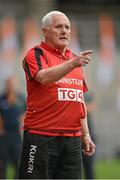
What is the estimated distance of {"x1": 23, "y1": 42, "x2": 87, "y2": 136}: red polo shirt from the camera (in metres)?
7.06

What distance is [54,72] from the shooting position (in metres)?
6.75

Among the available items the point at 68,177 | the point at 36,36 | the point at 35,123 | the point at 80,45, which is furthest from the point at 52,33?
the point at 80,45

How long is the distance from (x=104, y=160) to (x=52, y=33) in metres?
15.9

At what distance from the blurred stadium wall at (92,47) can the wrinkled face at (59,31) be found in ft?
47.5

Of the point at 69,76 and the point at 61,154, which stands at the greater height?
the point at 69,76

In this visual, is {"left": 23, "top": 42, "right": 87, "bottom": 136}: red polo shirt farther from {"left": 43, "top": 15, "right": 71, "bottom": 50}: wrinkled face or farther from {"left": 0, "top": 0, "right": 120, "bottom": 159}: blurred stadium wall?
{"left": 0, "top": 0, "right": 120, "bottom": 159}: blurred stadium wall

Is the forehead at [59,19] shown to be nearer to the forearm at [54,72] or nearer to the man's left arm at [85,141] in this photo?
the forearm at [54,72]

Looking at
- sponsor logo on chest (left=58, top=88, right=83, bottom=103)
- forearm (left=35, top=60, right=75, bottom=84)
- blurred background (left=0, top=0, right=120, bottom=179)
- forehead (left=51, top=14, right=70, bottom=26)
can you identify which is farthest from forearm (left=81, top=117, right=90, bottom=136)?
blurred background (left=0, top=0, right=120, bottom=179)

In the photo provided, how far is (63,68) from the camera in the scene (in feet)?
21.9

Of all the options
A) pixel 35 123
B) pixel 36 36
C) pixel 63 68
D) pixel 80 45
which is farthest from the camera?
pixel 80 45

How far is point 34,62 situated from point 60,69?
0.42 m

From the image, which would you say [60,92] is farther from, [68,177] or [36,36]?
[36,36]

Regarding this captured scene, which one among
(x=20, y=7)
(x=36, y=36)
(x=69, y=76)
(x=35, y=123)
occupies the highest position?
(x=20, y=7)

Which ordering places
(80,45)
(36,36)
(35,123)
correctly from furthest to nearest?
(80,45) → (36,36) → (35,123)
